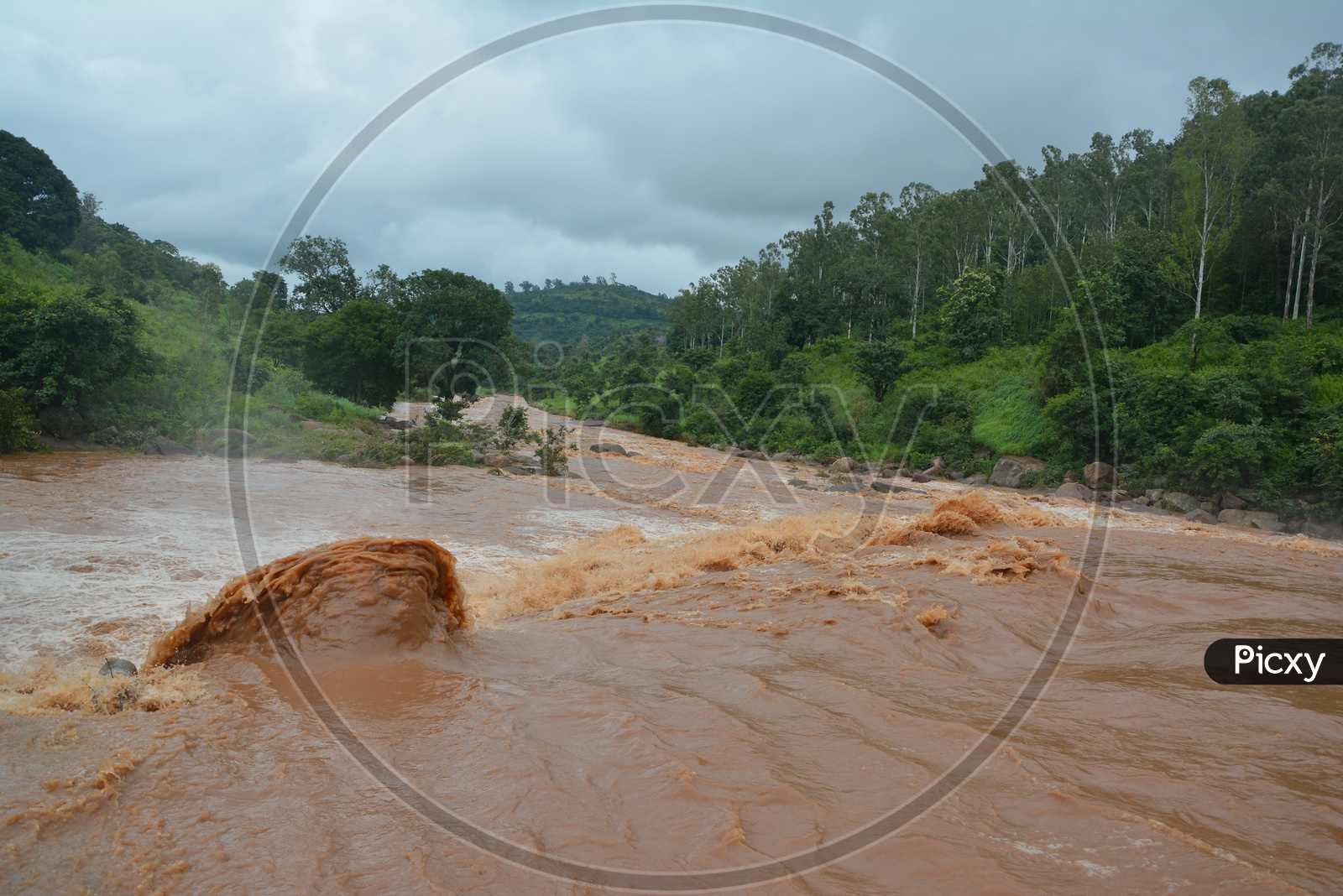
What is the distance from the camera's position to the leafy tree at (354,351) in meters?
31.8

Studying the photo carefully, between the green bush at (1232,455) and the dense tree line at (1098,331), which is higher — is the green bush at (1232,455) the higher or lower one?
the lower one

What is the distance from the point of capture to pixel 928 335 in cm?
4084

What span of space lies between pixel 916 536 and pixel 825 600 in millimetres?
4723

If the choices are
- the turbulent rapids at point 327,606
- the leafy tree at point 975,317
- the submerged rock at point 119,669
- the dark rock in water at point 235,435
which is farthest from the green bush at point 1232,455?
the dark rock in water at point 235,435

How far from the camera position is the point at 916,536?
466 inches

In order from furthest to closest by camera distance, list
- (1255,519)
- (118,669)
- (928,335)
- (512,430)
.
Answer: (928,335), (512,430), (1255,519), (118,669)

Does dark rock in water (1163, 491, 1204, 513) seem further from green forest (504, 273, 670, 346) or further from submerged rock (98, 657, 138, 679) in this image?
green forest (504, 273, 670, 346)

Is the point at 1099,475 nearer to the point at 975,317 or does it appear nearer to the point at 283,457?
the point at 975,317

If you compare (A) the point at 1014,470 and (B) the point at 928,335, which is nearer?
(A) the point at 1014,470

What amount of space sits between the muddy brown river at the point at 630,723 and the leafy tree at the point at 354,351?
2318 centimetres

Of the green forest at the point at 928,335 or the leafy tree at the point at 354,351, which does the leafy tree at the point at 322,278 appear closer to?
the green forest at the point at 928,335

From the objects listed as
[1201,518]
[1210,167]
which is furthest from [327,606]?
[1210,167]

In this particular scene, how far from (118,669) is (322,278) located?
49145mm

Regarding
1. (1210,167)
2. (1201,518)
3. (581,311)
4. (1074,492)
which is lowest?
(1201,518)
